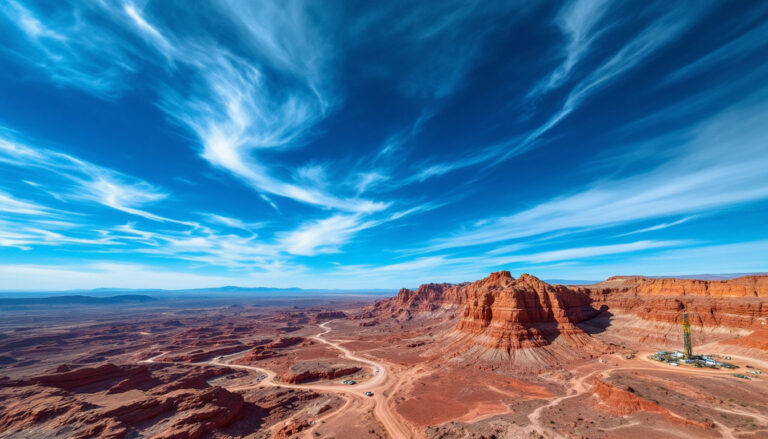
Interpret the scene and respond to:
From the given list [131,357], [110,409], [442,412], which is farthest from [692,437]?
[131,357]

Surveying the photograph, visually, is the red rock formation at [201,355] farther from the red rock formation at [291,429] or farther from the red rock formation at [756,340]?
the red rock formation at [756,340]

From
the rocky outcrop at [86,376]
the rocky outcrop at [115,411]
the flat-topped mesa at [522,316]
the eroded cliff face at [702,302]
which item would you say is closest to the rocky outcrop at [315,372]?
the rocky outcrop at [115,411]

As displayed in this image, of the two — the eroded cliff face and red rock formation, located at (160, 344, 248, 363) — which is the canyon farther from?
red rock formation, located at (160, 344, 248, 363)

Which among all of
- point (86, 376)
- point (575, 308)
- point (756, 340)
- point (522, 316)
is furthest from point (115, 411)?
point (756, 340)

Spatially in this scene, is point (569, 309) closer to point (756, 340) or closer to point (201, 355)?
point (756, 340)

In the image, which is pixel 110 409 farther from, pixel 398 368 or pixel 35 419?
pixel 398 368

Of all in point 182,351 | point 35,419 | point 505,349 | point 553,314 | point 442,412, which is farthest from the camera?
point 182,351
